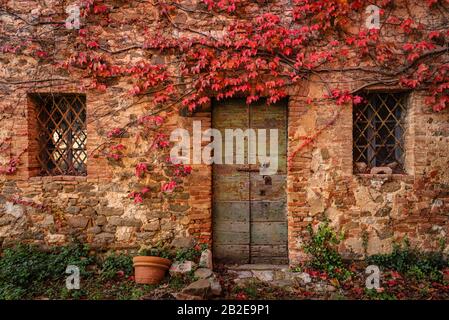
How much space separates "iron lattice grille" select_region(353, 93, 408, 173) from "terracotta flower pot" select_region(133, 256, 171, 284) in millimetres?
3235

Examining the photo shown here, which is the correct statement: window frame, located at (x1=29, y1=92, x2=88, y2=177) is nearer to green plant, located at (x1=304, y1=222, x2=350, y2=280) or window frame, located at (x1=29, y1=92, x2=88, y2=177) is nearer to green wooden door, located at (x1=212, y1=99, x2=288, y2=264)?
green wooden door, located at (x1=212, y1=99, x2=288, y2=264)

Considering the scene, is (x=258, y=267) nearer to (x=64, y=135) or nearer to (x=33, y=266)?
(x=33, y=266)

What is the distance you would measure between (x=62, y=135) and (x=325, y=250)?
4.36m

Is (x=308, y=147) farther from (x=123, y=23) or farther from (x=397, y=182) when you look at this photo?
(x=123, y=23)

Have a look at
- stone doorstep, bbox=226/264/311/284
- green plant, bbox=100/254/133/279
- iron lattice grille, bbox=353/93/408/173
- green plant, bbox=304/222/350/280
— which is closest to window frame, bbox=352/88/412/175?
iron lattice grille, bbox=353/93/408/173

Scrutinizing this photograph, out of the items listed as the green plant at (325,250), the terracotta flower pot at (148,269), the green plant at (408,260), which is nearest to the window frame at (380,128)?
the green plant at (325,250)

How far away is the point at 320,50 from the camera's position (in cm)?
400

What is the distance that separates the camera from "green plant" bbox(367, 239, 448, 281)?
3.87 m

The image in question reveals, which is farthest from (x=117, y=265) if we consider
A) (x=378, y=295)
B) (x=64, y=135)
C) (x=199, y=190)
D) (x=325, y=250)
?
(x=378, y=295)

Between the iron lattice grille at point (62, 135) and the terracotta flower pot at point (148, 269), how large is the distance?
1716mm

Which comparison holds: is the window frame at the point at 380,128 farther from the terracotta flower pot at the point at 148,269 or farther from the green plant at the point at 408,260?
the terracotta flower pot at the point at 148,269

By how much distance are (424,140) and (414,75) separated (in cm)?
95

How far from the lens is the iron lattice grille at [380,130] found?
4.15 meters
